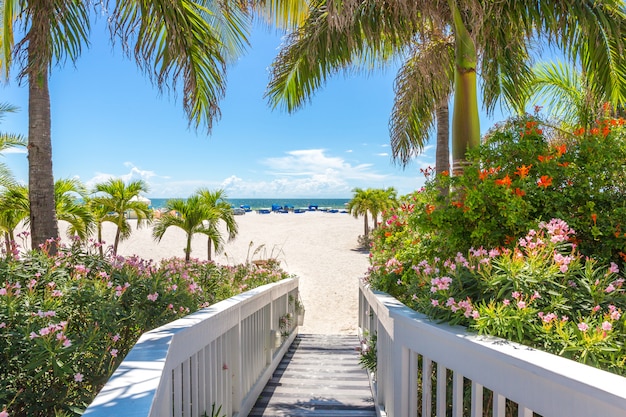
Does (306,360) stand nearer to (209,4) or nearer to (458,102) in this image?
(458,102)

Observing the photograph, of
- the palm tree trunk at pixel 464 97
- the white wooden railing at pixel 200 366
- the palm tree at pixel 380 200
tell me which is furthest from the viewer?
the palm tree at pixel 380 200

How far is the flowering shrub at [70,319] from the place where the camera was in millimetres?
1913

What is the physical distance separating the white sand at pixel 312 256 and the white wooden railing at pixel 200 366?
333cm

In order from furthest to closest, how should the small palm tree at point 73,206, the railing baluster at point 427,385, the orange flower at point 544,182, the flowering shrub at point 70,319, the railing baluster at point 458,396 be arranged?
the small palm tree at point 73,206
the orange flower at point 544,182
the railing baluster at point 427,385
the flowering shrub at point 70,319
the railing baluster at point 458,396

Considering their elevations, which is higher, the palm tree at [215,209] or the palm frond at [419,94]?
the palm frond at [419,94]

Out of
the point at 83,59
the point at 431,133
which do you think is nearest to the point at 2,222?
the point at 83,59

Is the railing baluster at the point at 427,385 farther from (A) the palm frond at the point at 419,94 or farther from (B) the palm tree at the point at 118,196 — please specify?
(B) the palm tree at the point at 118,196

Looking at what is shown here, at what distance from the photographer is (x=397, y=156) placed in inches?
316

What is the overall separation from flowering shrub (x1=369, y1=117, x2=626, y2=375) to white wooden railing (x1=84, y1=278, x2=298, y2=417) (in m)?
1.26

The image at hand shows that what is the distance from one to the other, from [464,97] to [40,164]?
455cm

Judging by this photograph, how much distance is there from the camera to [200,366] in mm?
2336

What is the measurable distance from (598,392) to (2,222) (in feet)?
34.9

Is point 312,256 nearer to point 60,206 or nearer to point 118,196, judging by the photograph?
point 118,196

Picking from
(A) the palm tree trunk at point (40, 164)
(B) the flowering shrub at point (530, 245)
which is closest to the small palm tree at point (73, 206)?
(A) the palm tree trunk at point (40, 164)
